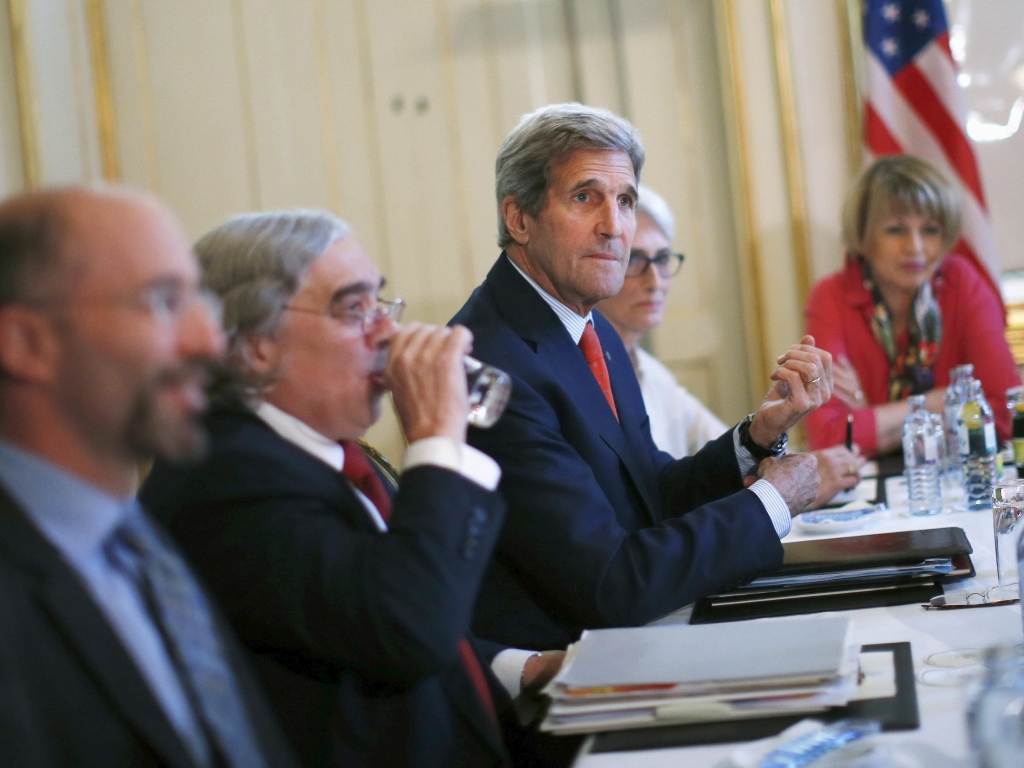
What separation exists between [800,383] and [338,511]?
949 mm

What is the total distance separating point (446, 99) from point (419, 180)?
342 millimetres

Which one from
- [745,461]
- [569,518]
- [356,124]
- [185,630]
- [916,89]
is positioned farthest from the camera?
[356,124]

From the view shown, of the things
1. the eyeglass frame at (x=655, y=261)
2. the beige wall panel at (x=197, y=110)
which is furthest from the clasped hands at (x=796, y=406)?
the beige wall panel at (x=197, y=110)

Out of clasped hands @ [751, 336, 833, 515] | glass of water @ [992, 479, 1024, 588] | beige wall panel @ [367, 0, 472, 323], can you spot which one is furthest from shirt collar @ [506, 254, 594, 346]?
beige wall panel @ [367, 0, 472, 323]

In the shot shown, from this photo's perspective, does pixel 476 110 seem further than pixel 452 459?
Yes

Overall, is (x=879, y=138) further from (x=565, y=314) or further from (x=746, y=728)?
(x=746, y=728)

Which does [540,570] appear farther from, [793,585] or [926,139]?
[926,139]

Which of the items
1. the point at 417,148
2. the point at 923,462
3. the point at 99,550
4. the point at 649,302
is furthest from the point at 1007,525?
the point at 417,148

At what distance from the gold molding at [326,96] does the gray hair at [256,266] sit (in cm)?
310

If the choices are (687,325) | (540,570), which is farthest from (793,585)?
(687,325)

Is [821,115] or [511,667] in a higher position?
[821,115]

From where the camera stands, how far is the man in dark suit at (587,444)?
1482 mm

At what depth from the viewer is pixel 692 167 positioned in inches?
161

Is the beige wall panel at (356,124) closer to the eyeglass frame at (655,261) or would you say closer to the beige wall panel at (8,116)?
the beige wall panel at (8,116)
